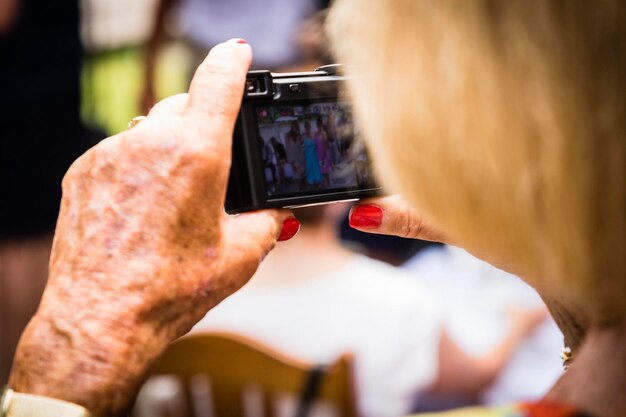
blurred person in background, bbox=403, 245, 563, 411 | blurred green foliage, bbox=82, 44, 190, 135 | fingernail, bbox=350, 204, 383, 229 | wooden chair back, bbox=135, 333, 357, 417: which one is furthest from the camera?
blurred green foliage, bbox=82, 44, 190, 135

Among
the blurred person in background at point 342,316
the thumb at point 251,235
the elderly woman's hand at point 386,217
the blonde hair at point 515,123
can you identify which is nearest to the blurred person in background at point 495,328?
the blurred person in background at point 342,316

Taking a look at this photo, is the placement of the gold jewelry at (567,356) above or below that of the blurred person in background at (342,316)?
above

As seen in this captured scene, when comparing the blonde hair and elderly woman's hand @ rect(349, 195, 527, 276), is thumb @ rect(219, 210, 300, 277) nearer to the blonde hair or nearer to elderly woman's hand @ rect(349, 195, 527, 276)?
elderly woman's hand @ rect(349, 195, 527, 276)

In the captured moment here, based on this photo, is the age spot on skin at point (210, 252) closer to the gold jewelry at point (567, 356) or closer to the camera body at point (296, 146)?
the camera body at point (296, 146)

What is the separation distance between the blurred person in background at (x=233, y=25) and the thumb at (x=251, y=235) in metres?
1.81

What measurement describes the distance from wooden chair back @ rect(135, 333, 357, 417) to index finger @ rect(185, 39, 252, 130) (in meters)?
0.60

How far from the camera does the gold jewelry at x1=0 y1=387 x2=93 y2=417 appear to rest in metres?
0.52

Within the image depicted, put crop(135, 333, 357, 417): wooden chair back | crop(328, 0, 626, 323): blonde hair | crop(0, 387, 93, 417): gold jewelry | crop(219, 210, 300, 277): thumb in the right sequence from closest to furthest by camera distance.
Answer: crop(328, 0, 626, 323): blonde hair < crop(0, 387, 93, 417): gold jewelry < crop(219, 210, 300, 277): thumb < crop(135, 333, 357, 417): wooden chair back

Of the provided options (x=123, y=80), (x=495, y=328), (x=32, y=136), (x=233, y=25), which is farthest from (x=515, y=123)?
(x=123, y=80)

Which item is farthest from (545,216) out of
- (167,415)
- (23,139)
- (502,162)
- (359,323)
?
(23,139)

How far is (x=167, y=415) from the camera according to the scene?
53.9 inches

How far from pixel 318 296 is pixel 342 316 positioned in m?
0.06

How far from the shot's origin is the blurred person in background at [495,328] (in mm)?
1498

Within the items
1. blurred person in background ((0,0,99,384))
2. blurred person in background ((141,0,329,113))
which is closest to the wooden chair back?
blurred person in background ((0,0,99,384))
